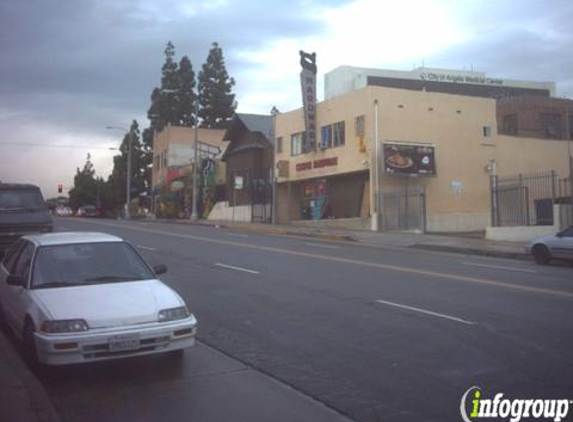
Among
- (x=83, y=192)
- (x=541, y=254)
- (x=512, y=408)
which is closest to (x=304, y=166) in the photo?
(x=541, y=254)

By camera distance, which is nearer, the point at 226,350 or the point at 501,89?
the point at 226,350

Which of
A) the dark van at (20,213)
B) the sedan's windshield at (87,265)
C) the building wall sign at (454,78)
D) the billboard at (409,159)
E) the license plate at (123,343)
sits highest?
the building wall sign at (454,78)

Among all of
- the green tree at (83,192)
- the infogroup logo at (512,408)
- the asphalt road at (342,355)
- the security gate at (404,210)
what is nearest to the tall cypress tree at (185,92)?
the green tree at (83,192)

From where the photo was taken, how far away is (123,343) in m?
6.99

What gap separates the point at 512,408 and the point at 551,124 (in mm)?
49273

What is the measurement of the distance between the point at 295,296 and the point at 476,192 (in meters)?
27.9

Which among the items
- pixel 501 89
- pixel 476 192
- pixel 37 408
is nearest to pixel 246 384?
pixel 37 408

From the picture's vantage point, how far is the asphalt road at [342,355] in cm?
634

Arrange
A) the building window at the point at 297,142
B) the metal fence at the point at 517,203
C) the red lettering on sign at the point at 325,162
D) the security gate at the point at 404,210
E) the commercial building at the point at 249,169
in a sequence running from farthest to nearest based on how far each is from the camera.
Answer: the commercial building at the point at 249,169, the building window at the point at 297,142, the red lettering on sign at the point at 325,162, the security gate at the point at 404,210, the metal fence at the point at 517,203

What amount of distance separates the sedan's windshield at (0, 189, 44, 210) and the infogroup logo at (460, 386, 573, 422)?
14.7 metres

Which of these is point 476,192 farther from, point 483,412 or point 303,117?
point 483,412

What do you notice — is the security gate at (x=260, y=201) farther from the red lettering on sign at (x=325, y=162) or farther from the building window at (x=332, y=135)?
the building window at (x=332, y=135)

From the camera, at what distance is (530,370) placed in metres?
7.27

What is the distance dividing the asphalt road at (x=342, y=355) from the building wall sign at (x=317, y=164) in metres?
23.9
